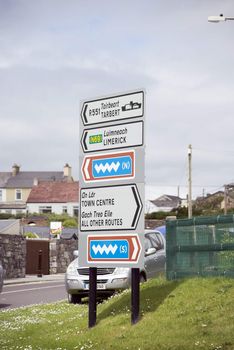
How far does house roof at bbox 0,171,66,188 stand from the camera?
A: 384 feet

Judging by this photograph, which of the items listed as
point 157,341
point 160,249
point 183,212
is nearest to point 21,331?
point 157,341

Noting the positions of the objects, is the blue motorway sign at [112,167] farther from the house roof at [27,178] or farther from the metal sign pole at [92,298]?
the house roof at [27,178]

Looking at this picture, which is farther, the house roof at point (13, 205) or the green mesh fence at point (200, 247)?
the house roof at point (13, 205)

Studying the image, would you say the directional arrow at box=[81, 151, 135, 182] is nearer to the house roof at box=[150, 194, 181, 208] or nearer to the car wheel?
the car wheel

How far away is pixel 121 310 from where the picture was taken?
35.8 ft

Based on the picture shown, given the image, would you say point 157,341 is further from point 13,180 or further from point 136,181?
point 13,180

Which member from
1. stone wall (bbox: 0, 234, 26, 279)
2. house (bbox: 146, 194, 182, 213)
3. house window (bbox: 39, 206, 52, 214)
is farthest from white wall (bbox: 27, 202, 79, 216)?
stone wall (bbox: 0, 234, 26, 279)

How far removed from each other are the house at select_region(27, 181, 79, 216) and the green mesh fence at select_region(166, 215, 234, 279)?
91.9 meters

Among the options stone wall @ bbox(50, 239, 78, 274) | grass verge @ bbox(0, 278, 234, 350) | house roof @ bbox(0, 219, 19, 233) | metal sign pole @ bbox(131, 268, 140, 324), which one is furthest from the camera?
house roof @ bbox(0, 219, 19, 233)

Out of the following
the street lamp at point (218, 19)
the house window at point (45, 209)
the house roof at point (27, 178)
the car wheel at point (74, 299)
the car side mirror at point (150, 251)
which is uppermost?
the house roof at point (27, 178)

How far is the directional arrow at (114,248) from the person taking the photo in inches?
408

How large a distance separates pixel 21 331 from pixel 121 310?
5.77 ft

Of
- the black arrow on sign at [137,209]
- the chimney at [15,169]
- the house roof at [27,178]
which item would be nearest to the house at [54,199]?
the house roof at [27,178]

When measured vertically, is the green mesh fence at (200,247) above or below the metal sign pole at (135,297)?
above
